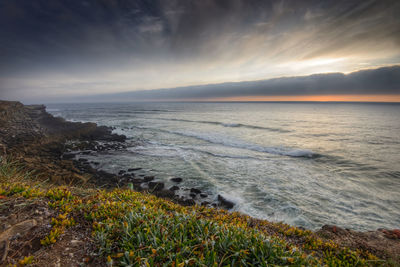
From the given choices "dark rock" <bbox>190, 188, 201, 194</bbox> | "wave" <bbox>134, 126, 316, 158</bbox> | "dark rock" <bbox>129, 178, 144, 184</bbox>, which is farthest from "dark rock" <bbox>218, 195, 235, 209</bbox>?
"wave" <bbox>134, 126, 316, 158</bbox>

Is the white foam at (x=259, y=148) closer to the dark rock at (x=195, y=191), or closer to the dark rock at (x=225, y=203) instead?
the dark rock at (x=225, y=203)

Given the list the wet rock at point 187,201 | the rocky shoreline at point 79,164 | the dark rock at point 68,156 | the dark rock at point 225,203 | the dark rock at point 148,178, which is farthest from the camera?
the dark rock at point 68,156

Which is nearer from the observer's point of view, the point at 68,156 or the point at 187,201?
the point at 187,201

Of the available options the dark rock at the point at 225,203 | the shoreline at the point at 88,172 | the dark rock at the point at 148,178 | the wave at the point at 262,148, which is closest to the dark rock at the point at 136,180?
the shoreline at the point at 88,172

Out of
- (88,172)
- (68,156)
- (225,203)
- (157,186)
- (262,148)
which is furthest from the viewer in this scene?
(262,148)

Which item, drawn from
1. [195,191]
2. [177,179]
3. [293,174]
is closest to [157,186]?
[177,179]

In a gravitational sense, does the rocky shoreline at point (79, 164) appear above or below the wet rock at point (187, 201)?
above

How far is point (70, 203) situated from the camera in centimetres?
328

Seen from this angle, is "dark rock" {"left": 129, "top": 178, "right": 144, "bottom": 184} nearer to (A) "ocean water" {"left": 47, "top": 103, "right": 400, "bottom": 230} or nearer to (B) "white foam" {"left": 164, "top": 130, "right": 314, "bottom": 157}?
(A) "ocean water" {"left": 47, "top": 103, "right": 400, "bottom": 230}

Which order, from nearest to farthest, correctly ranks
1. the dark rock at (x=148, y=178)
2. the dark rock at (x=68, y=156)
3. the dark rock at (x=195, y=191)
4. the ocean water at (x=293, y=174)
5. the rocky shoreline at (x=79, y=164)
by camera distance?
the ocean water at (x=293, y=174) < the rocky shoreline at (x=79, y=164) < the dark rock at (x=195, y=191) < the dark rock at (x=148, y=178) < the dark rock at (x=68, y=156)

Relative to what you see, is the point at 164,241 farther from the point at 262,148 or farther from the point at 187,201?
the point at 262,148

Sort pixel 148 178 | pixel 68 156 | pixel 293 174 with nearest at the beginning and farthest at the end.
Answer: pixel 148 178 < pixel 293 174 < pixel 68 156

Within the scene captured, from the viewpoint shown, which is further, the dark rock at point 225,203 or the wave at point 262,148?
the wave at point 262,148

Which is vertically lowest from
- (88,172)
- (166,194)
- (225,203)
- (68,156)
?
(225,203)
